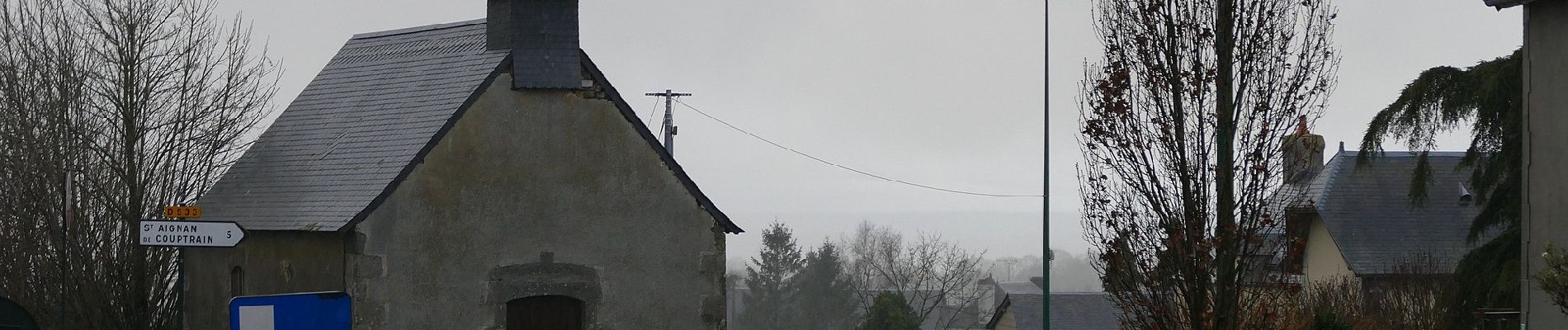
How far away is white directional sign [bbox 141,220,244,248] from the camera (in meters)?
13.5

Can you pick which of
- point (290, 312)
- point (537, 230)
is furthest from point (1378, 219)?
point (290, 312)

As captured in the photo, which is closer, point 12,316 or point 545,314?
point 12,316

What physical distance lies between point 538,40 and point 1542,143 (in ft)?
36.1

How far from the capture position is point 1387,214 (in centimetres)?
3591

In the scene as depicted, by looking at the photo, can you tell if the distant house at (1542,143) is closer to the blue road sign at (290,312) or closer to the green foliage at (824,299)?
the blue road sign at (290,312)

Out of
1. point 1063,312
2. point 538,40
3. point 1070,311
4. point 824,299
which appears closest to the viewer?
point 538,40

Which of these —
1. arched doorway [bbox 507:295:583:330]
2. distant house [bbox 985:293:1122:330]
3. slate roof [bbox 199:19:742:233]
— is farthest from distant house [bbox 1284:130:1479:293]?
arched doorway [bbox 507:295:583:330]

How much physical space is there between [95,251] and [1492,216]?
18.7m

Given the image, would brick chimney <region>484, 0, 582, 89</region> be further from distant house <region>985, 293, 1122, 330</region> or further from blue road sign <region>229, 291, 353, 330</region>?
distant house <region>985, 293, 1122, 330</region>

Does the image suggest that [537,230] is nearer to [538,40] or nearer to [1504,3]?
[538,40]

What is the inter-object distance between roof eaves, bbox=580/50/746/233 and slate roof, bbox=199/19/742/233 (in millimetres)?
10

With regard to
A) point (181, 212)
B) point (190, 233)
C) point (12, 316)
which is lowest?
point (12, 316)

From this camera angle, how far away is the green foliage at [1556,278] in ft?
34.7

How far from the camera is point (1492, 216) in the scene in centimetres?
1978
